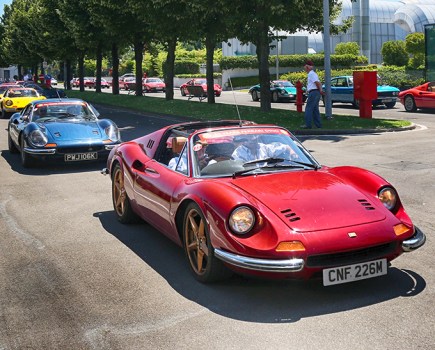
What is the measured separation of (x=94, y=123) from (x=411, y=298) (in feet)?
30.6

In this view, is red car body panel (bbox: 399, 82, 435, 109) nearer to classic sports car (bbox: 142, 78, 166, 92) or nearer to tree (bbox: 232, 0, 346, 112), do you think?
tree (bbox: 232, 0, 346, 112)

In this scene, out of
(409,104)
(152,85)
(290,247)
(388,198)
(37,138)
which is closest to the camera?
(290,247)

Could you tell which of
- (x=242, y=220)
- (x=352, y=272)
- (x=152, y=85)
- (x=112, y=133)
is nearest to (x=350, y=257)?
(x=352, y=272)

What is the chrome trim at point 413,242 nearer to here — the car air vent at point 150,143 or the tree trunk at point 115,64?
the car air vent at point 150,143

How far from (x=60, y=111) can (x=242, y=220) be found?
955cm

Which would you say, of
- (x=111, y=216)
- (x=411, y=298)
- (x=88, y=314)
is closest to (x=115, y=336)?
(x=88, y=314)

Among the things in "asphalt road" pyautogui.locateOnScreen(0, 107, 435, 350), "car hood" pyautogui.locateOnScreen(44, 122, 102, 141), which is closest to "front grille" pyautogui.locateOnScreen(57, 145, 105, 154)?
"car hood" pyautogui.locateOnScreen(44, 122, 102, 141)

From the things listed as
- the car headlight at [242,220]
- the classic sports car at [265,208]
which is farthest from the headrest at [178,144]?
the car headlight at [242,220]

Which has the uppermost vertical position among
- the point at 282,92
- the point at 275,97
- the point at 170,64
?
the point at 170,64

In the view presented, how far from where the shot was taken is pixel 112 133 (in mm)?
12695

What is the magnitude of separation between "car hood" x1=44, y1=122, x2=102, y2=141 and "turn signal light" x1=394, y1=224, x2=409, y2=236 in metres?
8.28

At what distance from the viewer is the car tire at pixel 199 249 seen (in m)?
5.29

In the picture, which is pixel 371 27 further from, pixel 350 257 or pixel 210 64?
pixel 350 257

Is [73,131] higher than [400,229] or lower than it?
higher
